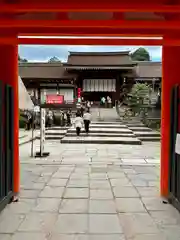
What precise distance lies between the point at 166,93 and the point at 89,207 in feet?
8.03

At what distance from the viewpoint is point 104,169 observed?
9.66 metres

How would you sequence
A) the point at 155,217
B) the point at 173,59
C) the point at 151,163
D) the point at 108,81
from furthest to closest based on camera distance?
the point at 108,81 < the point at 151,163 < the point at 173,59 < the point at 155,217

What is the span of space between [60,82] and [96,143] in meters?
25.5

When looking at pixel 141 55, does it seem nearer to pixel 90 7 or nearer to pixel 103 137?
pixel 103 137

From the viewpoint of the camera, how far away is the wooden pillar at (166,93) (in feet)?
20.2

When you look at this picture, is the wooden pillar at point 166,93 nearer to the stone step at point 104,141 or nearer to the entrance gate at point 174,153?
the entrance gate at point 174,153

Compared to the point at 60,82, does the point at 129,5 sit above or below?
below

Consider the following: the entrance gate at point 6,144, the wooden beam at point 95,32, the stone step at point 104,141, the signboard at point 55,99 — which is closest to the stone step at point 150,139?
the stone step at point 104,141

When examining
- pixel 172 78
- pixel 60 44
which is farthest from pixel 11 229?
pixel 172 78

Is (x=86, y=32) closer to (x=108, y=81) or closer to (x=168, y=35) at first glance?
(x=168, y=35)

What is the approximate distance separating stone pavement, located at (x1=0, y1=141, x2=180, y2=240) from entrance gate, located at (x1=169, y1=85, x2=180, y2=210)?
0.78ft

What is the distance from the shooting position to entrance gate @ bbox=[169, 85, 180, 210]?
5578 mm

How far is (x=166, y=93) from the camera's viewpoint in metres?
6.34

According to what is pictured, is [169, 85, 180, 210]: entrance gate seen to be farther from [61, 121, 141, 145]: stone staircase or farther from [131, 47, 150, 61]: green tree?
[131, 47, 150, 61]: green tree
